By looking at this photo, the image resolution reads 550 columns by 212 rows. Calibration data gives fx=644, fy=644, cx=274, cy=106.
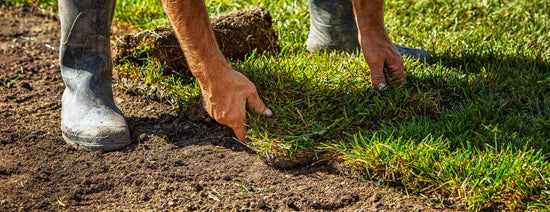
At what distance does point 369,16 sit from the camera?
3.20 meters

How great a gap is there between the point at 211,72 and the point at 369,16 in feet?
2.85

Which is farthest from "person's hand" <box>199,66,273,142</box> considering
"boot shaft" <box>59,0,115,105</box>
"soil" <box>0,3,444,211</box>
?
"boot shaft" <box>59,0,115,105</box>

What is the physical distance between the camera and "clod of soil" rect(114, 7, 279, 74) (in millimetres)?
3518

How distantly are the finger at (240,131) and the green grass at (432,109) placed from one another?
0.05 meters

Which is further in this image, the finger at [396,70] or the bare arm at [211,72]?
the finger at [396,70]

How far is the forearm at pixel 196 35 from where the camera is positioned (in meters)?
2.76

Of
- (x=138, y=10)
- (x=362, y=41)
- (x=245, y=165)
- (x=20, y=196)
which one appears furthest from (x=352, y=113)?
(x=138, y=10)

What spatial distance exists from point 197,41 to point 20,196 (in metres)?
0.97

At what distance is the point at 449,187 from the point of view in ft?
8.20

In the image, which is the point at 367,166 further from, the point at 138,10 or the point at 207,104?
the point at 138,10

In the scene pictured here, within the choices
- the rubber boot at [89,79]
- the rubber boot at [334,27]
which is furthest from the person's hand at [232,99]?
the rubber boot at [334,27]

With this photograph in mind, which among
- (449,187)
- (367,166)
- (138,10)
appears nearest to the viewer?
(449,187)

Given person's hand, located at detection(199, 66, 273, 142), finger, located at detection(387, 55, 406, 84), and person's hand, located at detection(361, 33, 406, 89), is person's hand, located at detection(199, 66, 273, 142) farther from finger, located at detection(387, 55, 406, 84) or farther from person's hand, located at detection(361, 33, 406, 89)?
finger, located at detection(387, 55, 406, 84)

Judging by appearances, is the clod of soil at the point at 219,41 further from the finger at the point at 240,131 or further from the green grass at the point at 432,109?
the finger at the point at 240,131
